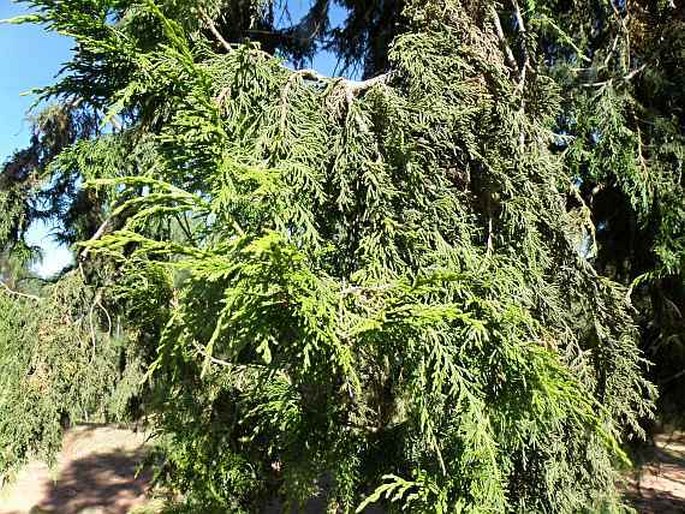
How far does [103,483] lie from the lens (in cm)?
922

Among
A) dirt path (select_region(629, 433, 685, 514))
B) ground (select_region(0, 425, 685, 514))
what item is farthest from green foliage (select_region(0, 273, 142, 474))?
dirt path (select_region(629, 433, 685, 514))

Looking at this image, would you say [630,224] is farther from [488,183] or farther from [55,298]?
[55,298]

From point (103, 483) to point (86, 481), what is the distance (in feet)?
1.07

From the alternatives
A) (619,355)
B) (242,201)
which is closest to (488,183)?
(619,355)

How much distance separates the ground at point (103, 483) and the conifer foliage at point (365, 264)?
14.9 ft

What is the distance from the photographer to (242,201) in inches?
72.9

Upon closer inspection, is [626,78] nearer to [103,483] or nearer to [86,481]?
[103,483]

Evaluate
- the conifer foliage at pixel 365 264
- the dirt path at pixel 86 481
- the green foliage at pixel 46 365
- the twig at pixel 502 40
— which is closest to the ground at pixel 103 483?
the dirt path at pixel 86 481

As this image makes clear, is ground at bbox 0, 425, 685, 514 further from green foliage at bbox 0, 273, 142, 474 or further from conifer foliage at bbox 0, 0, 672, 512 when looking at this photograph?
conifer foliage at bbox 0, 0, 672, 512

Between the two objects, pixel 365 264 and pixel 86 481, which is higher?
pixel 365 264

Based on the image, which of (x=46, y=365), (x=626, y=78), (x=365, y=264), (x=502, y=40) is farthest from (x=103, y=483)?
(x=626, y=78)

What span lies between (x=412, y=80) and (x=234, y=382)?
1.94 meters

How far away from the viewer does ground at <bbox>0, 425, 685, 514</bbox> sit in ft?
25.8

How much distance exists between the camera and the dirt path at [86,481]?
814 cm
